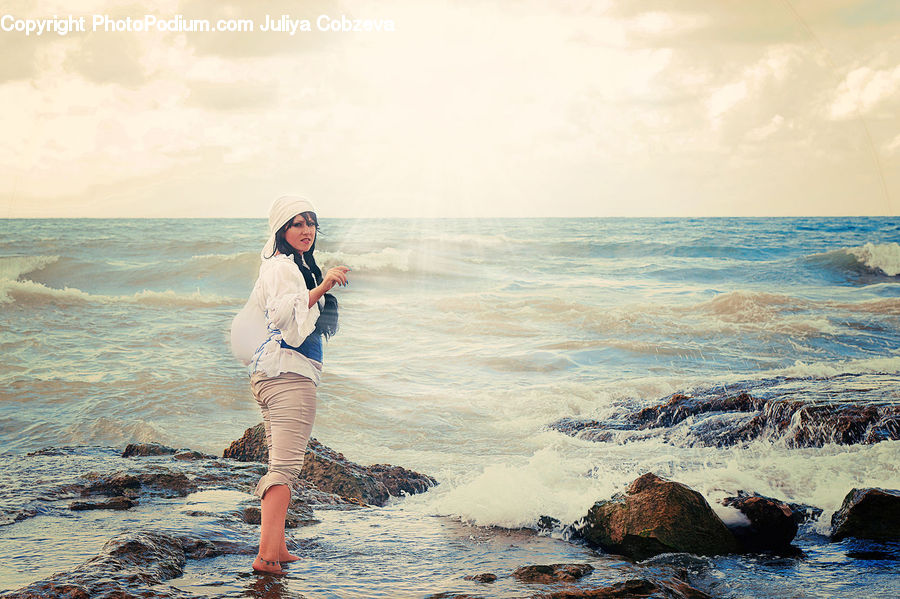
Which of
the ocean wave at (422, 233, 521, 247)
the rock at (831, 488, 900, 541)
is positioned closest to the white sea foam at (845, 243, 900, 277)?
the ocean wave at (422, 233, 521, 247)

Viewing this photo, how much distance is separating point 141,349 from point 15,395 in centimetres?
316

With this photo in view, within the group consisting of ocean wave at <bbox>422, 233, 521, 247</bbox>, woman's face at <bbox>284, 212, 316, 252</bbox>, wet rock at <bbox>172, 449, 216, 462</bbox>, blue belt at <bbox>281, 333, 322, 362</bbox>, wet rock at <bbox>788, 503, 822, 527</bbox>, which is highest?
ocean wave at <bbox>422, 233, 521, 247</bbox>

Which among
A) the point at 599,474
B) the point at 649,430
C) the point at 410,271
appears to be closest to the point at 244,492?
the point at 599,474

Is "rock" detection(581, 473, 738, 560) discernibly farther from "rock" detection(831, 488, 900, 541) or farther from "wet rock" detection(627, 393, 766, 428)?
"wet rock" detection(627, 393, 766, 428)

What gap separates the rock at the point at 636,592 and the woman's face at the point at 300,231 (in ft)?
6.35

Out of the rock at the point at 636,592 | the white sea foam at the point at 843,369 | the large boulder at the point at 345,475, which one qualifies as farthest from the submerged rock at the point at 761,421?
the rock at the point at 636,592

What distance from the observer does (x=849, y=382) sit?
8.62 meters

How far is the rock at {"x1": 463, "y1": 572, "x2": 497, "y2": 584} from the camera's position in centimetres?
337

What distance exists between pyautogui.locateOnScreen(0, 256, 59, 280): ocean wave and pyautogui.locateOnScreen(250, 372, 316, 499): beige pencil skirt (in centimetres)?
→ 2621

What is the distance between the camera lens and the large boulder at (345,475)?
5320 mm

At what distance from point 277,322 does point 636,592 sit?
6.59 feet

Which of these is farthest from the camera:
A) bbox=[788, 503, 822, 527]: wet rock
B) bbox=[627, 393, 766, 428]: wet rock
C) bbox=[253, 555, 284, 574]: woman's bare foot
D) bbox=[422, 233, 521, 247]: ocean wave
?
bbox=[422, 233, 521, 247]: ocean wave

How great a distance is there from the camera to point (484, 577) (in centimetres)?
339

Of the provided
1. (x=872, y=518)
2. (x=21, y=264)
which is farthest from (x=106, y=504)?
(x=21, y=264)
